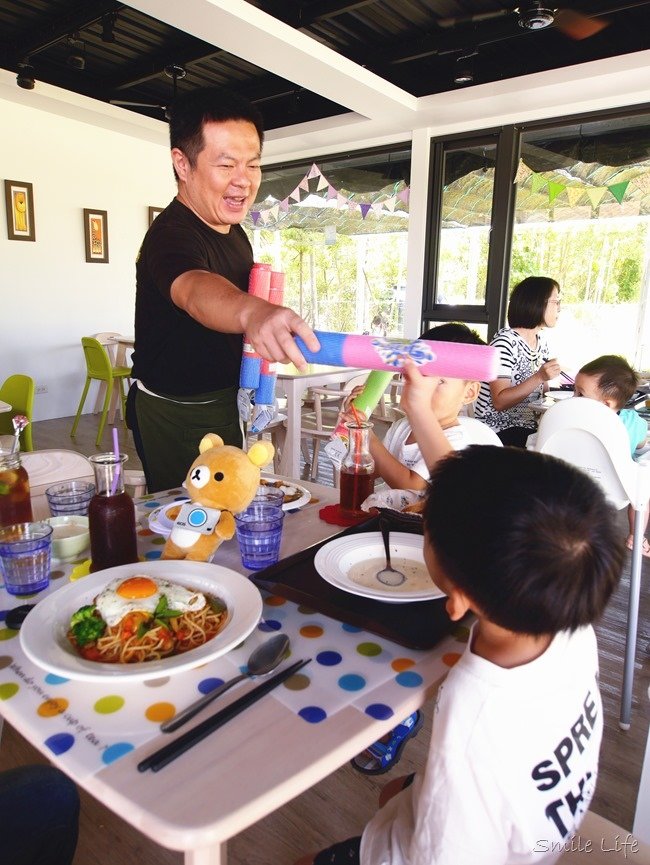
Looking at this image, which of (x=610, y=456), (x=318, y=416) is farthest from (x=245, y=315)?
(x=318, y=416)

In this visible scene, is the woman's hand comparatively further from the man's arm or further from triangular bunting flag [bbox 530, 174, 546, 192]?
triangular bunting flag [bbox 530, 174, 546, 192]

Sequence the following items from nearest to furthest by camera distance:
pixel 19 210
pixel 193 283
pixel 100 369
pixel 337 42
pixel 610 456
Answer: pixel 193 283
pixel 610 456
pixel 337 42
pixel 100 369
pixel 19 210

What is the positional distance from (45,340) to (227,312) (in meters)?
5.44

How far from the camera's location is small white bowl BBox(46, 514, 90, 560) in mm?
1023

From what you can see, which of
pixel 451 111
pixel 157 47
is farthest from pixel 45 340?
pixel 451 111

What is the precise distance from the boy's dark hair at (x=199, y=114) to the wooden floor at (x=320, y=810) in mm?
1588

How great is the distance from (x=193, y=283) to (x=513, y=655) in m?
0.89

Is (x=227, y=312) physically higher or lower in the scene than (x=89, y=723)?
higher

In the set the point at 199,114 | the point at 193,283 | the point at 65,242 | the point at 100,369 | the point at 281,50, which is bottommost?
the point at 100,369

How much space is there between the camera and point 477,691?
647mm

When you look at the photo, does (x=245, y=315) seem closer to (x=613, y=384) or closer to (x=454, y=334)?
(x=454, y=334)

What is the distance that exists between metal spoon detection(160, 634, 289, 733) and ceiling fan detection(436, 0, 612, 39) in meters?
3.89

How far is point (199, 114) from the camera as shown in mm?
1420

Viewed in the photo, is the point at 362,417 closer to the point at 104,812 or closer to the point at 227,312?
the point at 227,312
